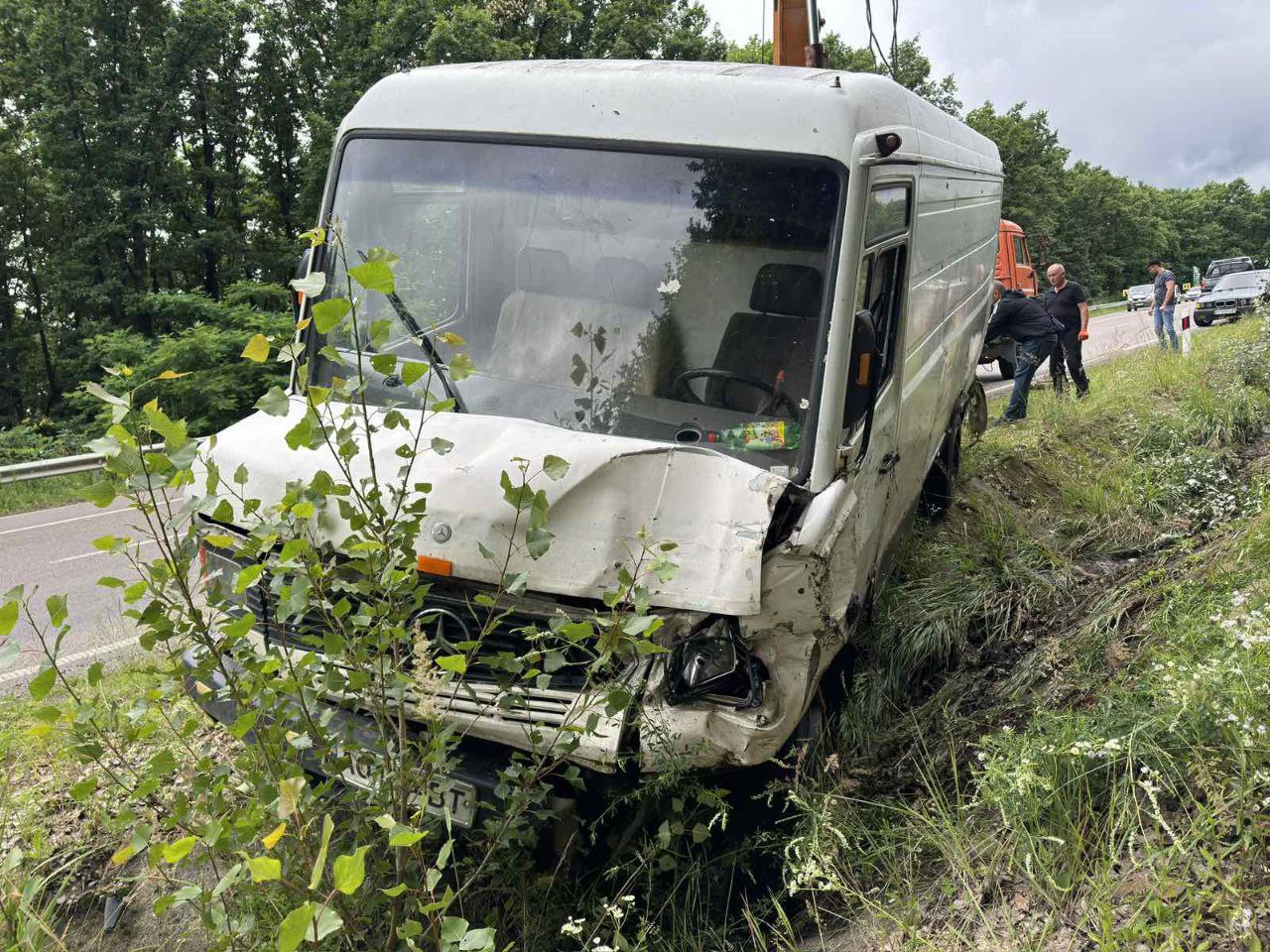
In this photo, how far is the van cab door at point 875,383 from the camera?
3.38 metres

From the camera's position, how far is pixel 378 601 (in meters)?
2.34

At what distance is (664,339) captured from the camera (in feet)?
11.4

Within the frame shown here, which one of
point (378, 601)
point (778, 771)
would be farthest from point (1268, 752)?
point (378, 601)

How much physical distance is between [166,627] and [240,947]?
1242 mm

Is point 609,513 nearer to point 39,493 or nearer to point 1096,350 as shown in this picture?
point 39,493

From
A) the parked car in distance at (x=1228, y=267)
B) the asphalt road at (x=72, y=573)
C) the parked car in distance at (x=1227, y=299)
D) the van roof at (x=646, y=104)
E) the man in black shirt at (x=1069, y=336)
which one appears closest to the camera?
the van roof at (x=646, y=104)

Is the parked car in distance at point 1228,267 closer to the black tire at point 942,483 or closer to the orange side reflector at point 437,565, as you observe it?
the black tire at point 942,483

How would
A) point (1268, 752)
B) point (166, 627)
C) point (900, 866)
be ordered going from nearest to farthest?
point (166, 627) < point (1268, 752) < point (900, 866)

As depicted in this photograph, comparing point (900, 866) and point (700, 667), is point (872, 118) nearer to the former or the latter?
point (700, 667)

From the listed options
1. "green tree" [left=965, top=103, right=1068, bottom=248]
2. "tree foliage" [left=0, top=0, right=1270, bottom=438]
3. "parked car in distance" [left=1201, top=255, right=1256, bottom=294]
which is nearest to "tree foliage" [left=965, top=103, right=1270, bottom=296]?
"green tree" [left=965, top=103, right=1068, bottom=248]

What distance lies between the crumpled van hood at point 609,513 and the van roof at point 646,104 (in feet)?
4.05

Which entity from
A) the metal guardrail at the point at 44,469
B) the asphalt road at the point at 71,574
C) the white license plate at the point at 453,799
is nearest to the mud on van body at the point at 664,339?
the white license plate at the point at 453,799

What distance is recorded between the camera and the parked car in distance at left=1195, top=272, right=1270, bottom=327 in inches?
989

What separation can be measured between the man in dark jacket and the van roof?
309 inches
